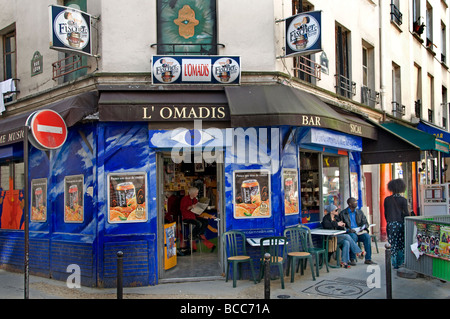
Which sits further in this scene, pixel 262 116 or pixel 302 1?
pixel 302 1

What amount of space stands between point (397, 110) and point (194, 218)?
27.8ft

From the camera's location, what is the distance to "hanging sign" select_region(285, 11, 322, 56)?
7.89 m

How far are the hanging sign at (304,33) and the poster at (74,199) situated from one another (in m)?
4.84

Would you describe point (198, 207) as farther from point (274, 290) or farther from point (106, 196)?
point (274, 290)

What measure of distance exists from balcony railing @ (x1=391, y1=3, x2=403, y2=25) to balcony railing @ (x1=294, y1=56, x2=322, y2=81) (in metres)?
6.30

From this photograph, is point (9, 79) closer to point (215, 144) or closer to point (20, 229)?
point (20, 229)

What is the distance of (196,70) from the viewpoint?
26.2ft

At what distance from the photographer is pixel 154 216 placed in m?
7.75

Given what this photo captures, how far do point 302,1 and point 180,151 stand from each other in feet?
15.2

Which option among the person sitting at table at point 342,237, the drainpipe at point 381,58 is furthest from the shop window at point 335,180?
the drainpipe at point 381,58


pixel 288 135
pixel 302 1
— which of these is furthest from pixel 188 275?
pixel 302 1

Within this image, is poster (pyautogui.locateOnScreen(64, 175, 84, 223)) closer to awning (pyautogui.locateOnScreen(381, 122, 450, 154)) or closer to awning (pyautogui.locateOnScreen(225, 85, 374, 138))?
awning (pyautogui.locateOnScreen(225, 85, 374, 138))

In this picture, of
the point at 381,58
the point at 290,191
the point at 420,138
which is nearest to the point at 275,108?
the point at 290,191

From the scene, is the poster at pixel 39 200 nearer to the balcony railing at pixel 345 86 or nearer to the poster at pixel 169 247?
the poster at pixel 169 247
